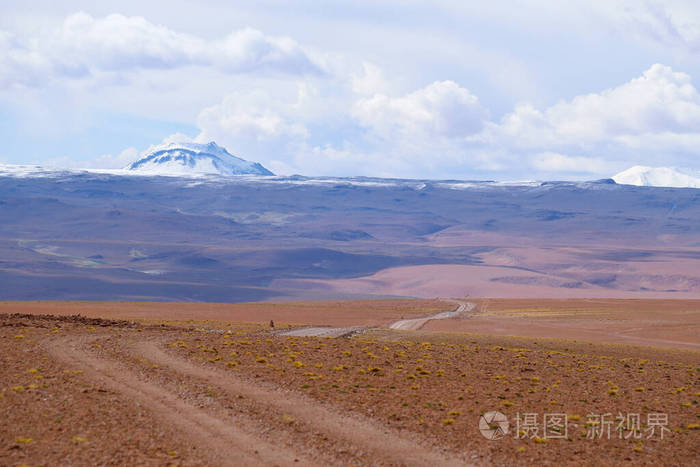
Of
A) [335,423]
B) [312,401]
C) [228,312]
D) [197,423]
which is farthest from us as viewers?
[228,312]

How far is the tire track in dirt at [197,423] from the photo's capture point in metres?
13.6

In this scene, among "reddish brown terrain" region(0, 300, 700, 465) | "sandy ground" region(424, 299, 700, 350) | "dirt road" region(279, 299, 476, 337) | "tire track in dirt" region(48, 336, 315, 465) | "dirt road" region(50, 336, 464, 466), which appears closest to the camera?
"tire track in dirt" region(48, 336, 315, 465)

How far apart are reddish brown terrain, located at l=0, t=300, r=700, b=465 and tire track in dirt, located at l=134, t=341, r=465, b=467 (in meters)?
0.05

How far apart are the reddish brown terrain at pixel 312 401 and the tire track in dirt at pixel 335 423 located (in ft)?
0.16

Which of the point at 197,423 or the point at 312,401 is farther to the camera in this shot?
the point at 312,401

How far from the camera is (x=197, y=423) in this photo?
1539cm

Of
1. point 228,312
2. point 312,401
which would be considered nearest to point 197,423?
point 312,401

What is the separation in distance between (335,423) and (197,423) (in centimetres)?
294

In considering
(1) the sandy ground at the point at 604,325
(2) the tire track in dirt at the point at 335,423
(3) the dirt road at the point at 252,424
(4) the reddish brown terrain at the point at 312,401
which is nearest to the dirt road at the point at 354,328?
(1) the sandy ground at the point at 604,325

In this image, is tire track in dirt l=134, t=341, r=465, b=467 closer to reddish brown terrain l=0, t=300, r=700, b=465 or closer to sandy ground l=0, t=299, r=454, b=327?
reddish brown terrain l=0, t=300, r=700, b=465

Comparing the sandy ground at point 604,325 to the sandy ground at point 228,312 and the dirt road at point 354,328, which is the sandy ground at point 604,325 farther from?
the sandy ground at point 228,312

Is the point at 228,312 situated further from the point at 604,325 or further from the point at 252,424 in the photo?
the point at 252,424

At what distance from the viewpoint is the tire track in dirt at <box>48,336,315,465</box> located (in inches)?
535

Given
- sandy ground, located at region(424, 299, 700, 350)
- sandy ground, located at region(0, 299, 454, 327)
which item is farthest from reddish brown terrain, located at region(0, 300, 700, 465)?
sandy ground, located at region(0, 299, 454, 327)
